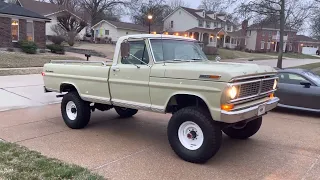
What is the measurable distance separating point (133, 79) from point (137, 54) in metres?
0.49

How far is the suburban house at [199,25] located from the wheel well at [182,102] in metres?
50.9

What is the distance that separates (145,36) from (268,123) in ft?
13.6

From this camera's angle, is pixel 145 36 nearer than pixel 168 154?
No

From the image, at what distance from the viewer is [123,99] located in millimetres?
5977

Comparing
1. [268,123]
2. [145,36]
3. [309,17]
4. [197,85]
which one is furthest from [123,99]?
[309,17]

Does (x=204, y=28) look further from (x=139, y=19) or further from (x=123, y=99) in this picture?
(x=123, y=99)

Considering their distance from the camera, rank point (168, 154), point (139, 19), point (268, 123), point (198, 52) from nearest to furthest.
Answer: point (168, 154), point (198, 52), point (268, 123), point (139, 19)

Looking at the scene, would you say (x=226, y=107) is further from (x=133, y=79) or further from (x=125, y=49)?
(x=125, y=49)

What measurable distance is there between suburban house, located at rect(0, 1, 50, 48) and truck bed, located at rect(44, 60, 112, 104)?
2070 centimetres

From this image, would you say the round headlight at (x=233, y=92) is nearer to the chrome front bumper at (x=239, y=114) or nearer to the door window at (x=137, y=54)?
the chrome front bumper at (x=239, y=114)

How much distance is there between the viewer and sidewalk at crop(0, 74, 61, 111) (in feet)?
30.9

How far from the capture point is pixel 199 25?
2274 inches

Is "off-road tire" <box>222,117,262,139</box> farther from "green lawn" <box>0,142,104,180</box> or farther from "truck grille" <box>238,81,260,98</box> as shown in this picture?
"green lawn" <box>0,142,104,180</box>

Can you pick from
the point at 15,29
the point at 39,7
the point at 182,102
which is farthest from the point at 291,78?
the point at 39,7
